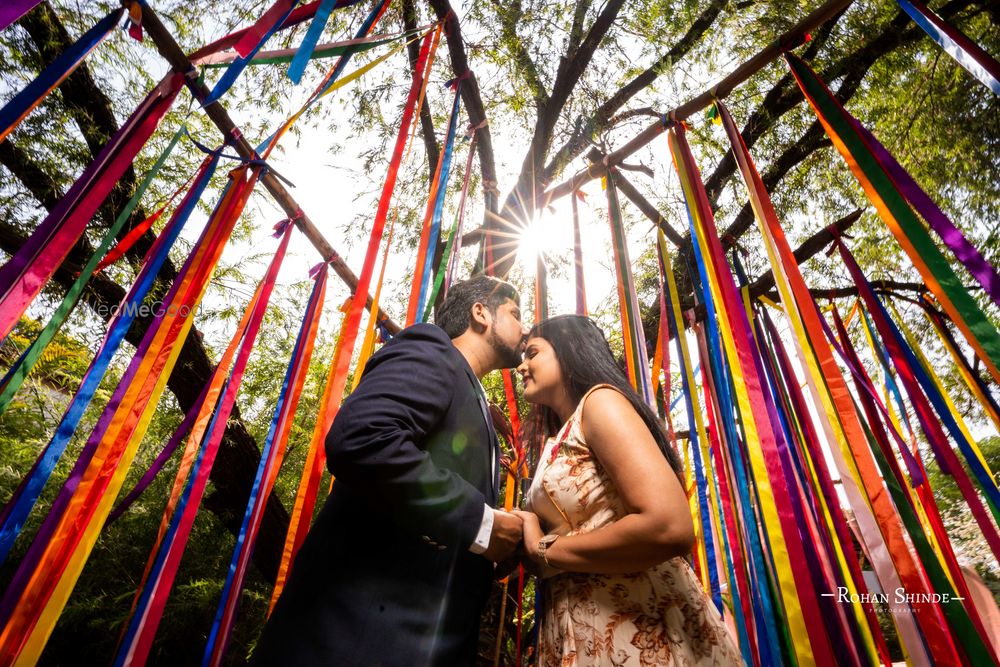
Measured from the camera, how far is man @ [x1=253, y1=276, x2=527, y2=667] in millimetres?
889

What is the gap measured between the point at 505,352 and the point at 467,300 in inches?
8.7

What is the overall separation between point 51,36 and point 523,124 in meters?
2.97

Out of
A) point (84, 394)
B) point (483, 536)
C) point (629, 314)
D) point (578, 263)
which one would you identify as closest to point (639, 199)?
point (578, 263)

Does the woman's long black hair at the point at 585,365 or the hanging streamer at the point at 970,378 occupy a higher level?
the hanging streamer at the point at 970,378

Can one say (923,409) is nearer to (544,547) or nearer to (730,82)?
(730,82)

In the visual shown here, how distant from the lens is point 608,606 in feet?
3.31

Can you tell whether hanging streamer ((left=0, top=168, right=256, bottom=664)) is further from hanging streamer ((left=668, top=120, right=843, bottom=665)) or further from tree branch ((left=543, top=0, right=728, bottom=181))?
tree branch ((left=543, top=0, right=728, bottom=181))

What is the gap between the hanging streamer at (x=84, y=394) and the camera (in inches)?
47.6

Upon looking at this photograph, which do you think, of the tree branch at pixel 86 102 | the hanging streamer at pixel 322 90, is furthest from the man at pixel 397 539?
the tree branch at pixel 86 102

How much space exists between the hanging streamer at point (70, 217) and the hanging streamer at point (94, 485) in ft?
1.43

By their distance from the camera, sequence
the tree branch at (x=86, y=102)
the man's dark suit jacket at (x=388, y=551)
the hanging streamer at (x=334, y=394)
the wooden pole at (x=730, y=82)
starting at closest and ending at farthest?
the man's dark suit jacket at (x=388, y=551) < the hanging streamer at (x=334, y=394) < the wooden pole at (x=730, y=82) < the tree branch at (x=86, y=102)

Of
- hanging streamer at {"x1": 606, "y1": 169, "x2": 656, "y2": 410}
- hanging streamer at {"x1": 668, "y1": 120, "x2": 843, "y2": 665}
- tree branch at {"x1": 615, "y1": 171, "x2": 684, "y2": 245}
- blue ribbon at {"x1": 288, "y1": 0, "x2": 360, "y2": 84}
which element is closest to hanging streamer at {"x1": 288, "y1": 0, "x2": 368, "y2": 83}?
blue ribbon at {"x1": 288, "y1": 0, "x2": 360, "y2": 84}

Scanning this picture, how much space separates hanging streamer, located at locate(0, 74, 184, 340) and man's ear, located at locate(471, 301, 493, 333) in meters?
1.06

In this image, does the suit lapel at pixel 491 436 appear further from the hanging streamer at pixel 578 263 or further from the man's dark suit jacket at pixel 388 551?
the hanging streamer at pixel 578 263
